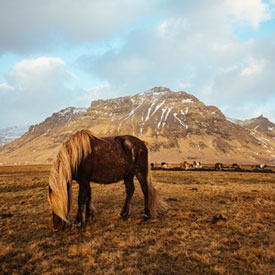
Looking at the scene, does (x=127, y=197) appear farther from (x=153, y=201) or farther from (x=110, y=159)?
(x=110, y=159)

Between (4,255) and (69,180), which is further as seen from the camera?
(69,180)

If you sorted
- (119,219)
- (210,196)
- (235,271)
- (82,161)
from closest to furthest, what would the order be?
(235,271), (82,161), (119,219), (210,196)

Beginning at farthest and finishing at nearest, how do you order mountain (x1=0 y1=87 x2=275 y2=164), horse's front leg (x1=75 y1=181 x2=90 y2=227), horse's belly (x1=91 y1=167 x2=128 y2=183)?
1. mountain (x1=0 y1=87 x2=275 y2=164)
2. horse's belly (x1=91 y1=167 x2=128 y2=183)
3. horse's front leg (x1=75 y1=181 x2=90 y2=227)

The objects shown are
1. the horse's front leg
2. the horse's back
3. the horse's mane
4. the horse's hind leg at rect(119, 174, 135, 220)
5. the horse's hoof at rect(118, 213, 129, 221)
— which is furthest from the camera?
the horse's hind leg at rect(119, 174, 135, 220)

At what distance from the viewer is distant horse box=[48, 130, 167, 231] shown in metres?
6.71

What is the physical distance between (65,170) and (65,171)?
3 cm

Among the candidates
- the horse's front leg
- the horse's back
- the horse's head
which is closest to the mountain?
the horse's back

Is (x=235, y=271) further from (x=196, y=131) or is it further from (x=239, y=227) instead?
(x=196, y=131)

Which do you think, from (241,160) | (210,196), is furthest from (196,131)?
(210,196)

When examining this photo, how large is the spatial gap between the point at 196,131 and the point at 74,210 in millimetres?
168568

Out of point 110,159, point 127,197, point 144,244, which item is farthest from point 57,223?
point 144,244

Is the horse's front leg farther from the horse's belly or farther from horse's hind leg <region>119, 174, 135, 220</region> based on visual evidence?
horse's hind leg <region>119, 174, 135, 220</region>

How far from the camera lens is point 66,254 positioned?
546cm

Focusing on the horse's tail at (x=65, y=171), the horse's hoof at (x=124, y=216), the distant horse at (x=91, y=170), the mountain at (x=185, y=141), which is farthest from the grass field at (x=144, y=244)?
the mountain at (x=185, y=141)
